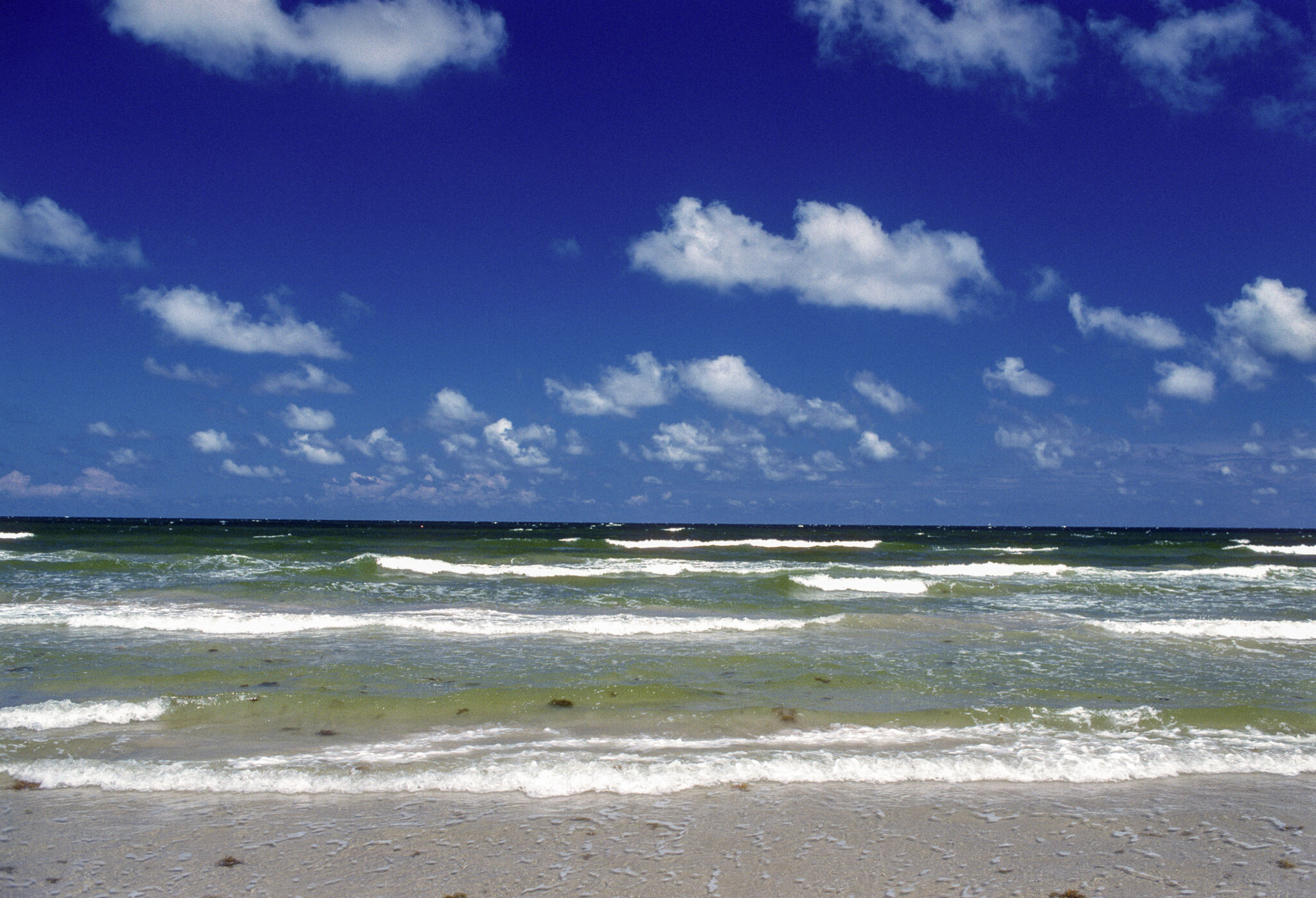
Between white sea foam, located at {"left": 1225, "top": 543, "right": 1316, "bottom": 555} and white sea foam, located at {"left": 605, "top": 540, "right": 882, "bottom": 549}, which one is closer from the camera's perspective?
white sea foam, located at {"left": 1225, "top": 543, "right": 1316, "bottom": 555}

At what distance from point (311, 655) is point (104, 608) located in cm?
669

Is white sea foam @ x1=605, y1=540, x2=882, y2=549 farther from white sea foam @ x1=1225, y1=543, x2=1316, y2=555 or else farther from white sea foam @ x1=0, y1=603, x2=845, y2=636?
white sea foam @ x1=0, y1=603, x2=845, y2=636

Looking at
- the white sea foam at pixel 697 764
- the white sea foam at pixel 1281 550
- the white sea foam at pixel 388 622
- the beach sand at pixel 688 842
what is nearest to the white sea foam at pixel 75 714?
the white sea foam at pixel 697 764

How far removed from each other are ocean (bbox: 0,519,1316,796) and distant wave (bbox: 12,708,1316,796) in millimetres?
22

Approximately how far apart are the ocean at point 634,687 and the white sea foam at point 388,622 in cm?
7

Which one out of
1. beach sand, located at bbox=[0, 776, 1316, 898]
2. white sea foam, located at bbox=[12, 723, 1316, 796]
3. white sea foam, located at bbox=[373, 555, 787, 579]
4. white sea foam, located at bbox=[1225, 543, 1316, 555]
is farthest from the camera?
white sea foam, located at bbox=[1225, 543, 1316, 555]

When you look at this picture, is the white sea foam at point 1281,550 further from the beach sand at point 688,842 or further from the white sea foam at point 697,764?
the beach sand at point 688,842

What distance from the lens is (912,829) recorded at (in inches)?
181

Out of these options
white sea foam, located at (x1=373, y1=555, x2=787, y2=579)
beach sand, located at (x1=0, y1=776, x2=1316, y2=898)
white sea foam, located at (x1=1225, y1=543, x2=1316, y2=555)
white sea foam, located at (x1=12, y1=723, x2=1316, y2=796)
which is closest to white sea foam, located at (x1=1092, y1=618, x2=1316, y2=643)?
white sea foam, located at (x1=12, y1=723, x2=1316, y2=796)

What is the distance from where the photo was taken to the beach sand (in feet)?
12.8

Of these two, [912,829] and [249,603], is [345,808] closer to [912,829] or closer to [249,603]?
[912,829]

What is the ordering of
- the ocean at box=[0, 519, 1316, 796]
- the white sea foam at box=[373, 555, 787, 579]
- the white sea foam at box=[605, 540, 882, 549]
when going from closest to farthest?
the ocean at box=[0, 519, 1316, 796], the white sea foam at box=[373, 555, 787, 579], the white sea foam at box=[605, 540, 882, 549]

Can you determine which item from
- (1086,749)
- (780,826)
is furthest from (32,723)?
(1086,749)

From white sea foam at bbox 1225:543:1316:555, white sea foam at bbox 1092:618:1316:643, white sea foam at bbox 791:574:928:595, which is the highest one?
white sea foam at bbox 1092:618:1316:643
